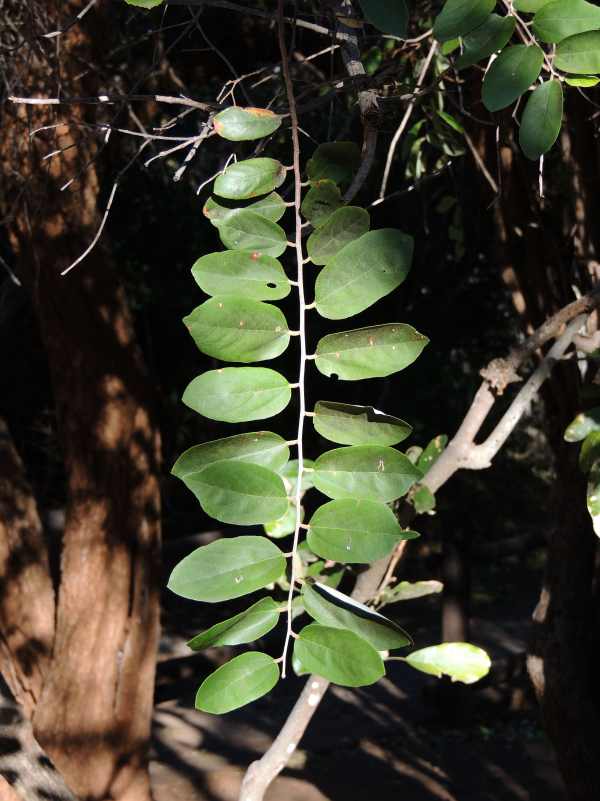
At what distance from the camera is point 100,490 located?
113 inches

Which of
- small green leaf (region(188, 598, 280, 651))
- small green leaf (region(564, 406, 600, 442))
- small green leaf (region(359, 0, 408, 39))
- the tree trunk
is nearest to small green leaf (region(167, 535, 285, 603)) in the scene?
small green leaf (region(188, 598, 280, 651))

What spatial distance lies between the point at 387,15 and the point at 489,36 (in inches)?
4.4

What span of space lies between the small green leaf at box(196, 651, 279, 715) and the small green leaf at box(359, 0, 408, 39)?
2.02 feet

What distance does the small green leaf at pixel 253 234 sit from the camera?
959 mm

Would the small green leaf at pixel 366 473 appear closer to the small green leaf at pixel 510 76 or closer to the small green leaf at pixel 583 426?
the small green leaf at pixel 510 76

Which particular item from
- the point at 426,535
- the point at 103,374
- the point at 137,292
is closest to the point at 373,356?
the point at 103,374

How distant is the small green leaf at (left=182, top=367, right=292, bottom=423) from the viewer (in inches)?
34.1

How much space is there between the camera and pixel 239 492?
833 mm

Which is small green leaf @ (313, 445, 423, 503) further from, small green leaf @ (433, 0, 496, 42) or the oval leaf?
small green leaf @ (433, 0, 496, 42)

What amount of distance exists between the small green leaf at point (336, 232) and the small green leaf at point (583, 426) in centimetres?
55

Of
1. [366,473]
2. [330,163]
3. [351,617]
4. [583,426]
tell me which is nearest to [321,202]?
[330,163]

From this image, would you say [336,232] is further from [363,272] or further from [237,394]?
[237,394]

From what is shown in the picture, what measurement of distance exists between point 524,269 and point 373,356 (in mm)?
1379

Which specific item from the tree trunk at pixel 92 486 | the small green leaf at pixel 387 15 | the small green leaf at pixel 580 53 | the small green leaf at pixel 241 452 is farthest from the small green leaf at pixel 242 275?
the tree trunk at pixel 92 486
